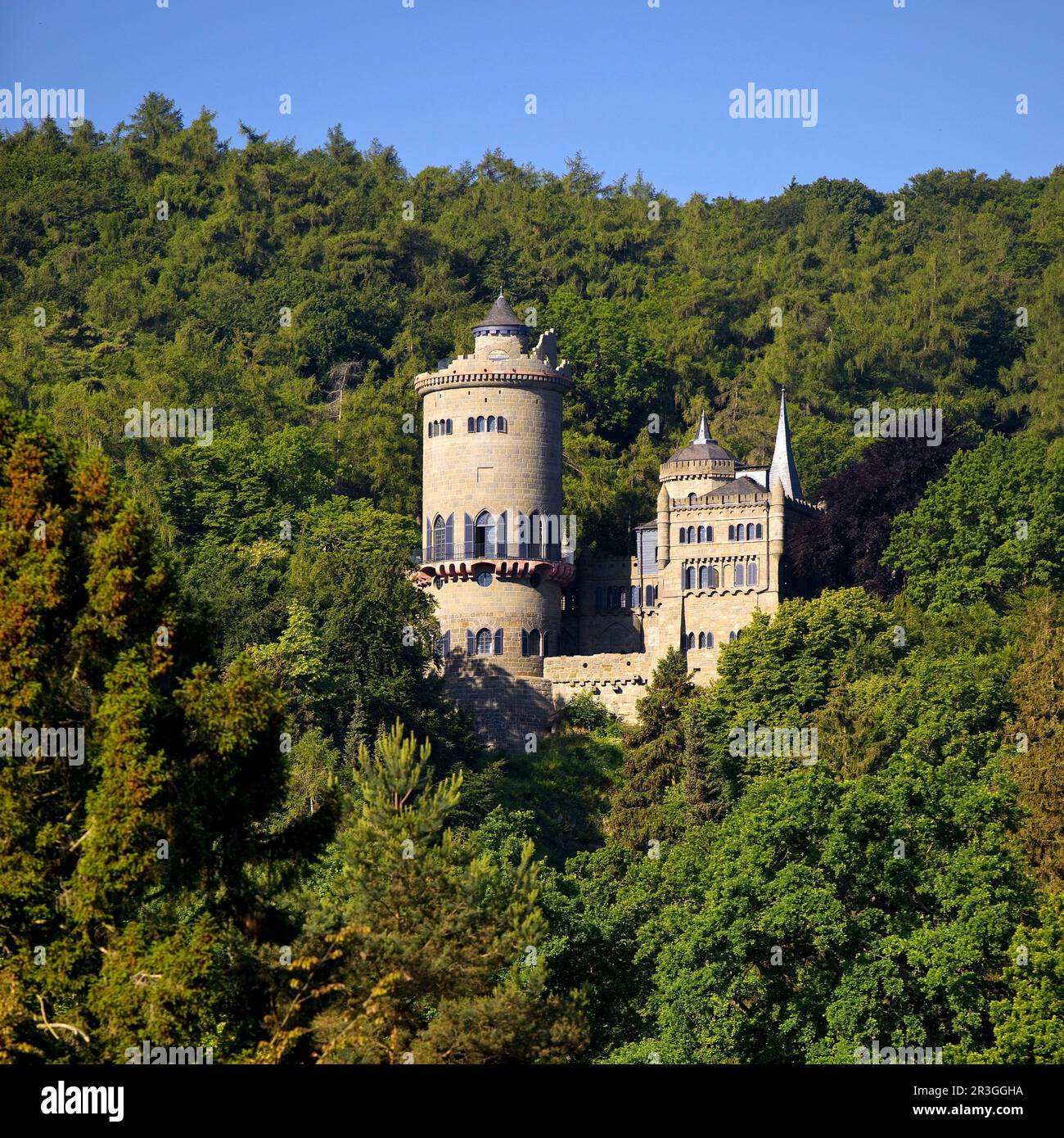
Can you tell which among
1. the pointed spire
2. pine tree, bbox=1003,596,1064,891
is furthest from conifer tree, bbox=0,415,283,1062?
the pointed spire

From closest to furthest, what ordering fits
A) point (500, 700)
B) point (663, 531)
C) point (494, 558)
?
point (500, 700) < point (494, 558) < point (663, 531)

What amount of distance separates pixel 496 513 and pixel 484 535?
0.81m

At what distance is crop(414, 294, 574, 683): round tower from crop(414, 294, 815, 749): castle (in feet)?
0.12

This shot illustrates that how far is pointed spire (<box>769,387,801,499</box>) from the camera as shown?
283 feet

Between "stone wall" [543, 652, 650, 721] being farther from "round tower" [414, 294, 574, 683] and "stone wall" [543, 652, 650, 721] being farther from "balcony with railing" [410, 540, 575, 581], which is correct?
"balcony with railing" [410, 540, 575, 581]

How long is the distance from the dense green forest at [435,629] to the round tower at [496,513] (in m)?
2.25

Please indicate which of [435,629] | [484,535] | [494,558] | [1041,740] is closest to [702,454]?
[484,535]

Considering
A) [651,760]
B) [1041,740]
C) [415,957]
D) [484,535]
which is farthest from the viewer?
[484,535]

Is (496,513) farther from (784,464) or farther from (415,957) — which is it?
(415,957)

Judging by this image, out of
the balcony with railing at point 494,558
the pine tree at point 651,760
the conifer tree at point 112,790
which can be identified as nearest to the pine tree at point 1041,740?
the pine tree at point 651,760

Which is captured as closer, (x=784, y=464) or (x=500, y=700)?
(x=500, y=700)

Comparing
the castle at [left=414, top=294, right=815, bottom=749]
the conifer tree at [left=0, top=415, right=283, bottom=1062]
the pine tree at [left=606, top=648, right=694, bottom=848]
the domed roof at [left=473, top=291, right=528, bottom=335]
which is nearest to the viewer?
the conifer tree at [left=0, top=415, right=283, bottom=1062]

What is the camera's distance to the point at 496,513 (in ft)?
262

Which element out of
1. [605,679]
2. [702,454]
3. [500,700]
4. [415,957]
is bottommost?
[415,957]
